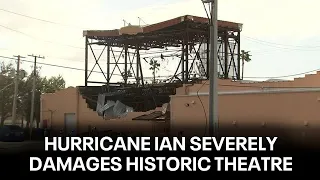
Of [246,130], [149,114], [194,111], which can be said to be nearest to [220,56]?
[149,114]

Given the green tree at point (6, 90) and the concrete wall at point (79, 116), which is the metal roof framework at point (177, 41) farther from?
the green tree at point (6, 90)

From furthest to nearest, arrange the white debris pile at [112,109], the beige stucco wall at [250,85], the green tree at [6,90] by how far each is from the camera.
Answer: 1. the green tree at [6,90]
2. the white debris pile at [112,109]
3. the beige stucco wall at [250,85]

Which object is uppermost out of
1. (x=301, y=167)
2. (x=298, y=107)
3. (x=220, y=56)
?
(x=220, y=56)

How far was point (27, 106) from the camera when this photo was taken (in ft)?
219

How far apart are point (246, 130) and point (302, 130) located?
3.65 metres

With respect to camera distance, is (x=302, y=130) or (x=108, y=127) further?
(x=108, y=127)

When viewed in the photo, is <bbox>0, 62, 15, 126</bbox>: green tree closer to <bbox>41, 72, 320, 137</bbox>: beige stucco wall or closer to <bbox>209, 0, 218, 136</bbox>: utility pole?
<bbox>41, 72, 320, 137</bbox>: beige stucco wall

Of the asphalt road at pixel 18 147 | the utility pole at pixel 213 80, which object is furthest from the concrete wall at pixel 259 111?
the asphalt road at pixel 18 147

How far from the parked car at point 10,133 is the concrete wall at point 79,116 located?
15.7 ft

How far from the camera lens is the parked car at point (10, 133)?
126 feet

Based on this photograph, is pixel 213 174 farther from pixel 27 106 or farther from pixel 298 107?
pixel 27 106

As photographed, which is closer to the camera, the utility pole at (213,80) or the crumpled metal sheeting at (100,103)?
the utility pole at (213,80)

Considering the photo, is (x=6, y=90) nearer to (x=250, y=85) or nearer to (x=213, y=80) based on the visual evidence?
(x=250, y=85)

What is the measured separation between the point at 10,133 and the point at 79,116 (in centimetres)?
628
